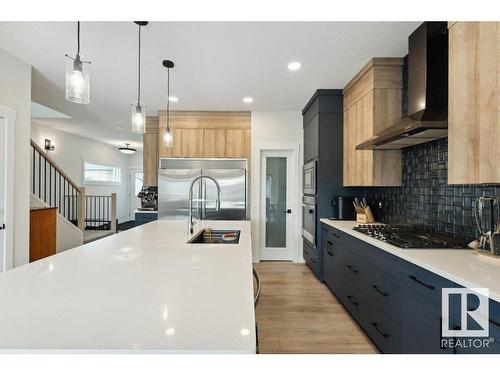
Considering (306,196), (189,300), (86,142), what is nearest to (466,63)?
(189,300)

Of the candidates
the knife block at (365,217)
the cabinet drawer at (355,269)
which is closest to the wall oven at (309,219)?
the knife block at (365,217)

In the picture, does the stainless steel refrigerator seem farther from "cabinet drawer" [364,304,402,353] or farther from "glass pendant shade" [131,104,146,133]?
"cabinet drawer" [364,304,402,353]

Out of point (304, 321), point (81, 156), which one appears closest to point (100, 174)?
point (81, 156)

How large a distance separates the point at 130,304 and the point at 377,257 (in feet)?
5.80

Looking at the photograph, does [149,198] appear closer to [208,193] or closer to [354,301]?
[208,193]

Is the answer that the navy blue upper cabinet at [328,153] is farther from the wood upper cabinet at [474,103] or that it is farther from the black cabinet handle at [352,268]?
the wood upper cabinet at [474,103]

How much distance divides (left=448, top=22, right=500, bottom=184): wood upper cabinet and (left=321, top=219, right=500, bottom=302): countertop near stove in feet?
1.40

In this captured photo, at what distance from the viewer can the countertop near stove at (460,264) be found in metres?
1.13

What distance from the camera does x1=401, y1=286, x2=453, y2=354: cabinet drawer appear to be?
53.6 inches

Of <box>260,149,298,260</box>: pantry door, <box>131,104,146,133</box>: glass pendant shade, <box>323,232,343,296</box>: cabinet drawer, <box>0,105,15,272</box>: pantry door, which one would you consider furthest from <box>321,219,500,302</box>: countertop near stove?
<box>0,105,15,272</box>: pantry door

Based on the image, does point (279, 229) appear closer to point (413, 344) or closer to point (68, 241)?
point (413, 344)

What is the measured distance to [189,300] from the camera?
0.85 m

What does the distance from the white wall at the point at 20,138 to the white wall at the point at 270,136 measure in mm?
3091

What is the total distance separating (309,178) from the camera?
4074 millimetres
